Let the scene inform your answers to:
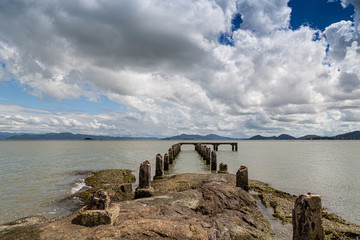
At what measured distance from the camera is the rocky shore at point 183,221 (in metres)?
5.02

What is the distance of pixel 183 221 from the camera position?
6.00m

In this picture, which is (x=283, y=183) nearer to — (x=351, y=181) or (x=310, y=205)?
(x=351, y=181)

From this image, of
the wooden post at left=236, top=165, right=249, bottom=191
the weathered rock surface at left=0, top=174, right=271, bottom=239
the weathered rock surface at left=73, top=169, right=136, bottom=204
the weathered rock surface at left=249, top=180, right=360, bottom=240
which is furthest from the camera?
the wooden post at left=236, top=165, right=249, bottom=191

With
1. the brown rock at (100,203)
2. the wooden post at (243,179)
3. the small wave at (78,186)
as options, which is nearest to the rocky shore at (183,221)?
the brown rock at (100,203)

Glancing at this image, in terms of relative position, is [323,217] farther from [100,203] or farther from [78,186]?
[78,186]

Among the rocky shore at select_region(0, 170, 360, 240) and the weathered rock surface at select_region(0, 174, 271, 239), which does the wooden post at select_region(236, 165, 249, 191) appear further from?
the weathered rock surface at select_region(0, 174, 271, 239)

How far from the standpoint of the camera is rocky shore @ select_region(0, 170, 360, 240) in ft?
16.5

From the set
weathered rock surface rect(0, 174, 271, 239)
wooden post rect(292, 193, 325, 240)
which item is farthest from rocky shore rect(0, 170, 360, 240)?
wooden post rect(292, 193, 325, 240)

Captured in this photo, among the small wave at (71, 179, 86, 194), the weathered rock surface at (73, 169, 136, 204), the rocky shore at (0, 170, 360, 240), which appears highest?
the rocky shore at (0, 170, 360, 240)

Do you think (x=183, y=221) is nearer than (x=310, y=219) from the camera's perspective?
No

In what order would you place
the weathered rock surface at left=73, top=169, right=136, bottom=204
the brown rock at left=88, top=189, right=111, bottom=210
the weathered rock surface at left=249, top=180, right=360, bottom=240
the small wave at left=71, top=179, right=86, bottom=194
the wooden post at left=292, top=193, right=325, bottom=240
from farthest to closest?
the small wave at left=71, top=179, right=86, bottom=194 < the weathered rock surface at left=73, top=169, right=136, bottom=204 < the weathered rock surface at left=249, top=180, right=360, bottom=240 < the brown rock at left=88, top=189, right=111, bottom=210 < the wooden post at left=292, top=193, right=325, bottom=240

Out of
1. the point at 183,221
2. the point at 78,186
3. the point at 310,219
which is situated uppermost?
the point at 310,219

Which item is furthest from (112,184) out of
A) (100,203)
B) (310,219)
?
(310,219)

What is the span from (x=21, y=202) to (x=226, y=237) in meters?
12.0
